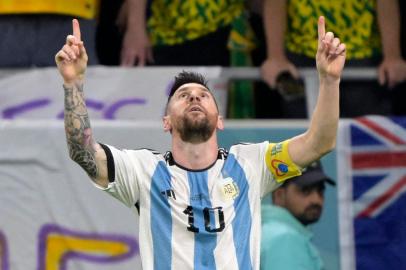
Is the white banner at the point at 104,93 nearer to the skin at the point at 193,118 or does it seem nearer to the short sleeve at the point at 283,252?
the short sleeve at the point at 283,252

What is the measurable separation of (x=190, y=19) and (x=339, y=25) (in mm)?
789

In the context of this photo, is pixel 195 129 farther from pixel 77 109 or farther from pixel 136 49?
pixel 136 49

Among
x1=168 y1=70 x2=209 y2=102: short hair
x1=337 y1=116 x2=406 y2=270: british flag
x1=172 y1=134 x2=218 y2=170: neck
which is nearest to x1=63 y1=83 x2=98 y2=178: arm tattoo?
x1=172 y1=134 x2=218 y2=170: neck

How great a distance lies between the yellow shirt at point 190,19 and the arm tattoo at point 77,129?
83.1 inches

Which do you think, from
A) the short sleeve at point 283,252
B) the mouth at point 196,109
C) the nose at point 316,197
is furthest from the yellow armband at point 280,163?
the nose at point 316,197

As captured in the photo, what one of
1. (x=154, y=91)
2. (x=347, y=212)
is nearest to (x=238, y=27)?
(x=154, y=91)

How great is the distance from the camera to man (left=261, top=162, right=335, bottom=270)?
5.55m

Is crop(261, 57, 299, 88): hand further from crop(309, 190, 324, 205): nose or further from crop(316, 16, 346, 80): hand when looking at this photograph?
crop(316, 16, 346, 80): hand

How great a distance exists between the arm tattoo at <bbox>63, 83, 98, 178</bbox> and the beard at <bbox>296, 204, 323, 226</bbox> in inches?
64.0

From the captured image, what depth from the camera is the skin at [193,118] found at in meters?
4.89

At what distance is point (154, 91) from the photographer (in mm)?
6723

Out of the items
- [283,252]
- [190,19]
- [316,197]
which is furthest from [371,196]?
[190,19]

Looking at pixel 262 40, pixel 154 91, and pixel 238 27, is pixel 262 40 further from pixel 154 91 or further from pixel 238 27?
pixel 154 91

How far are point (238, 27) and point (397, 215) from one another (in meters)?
1.41
